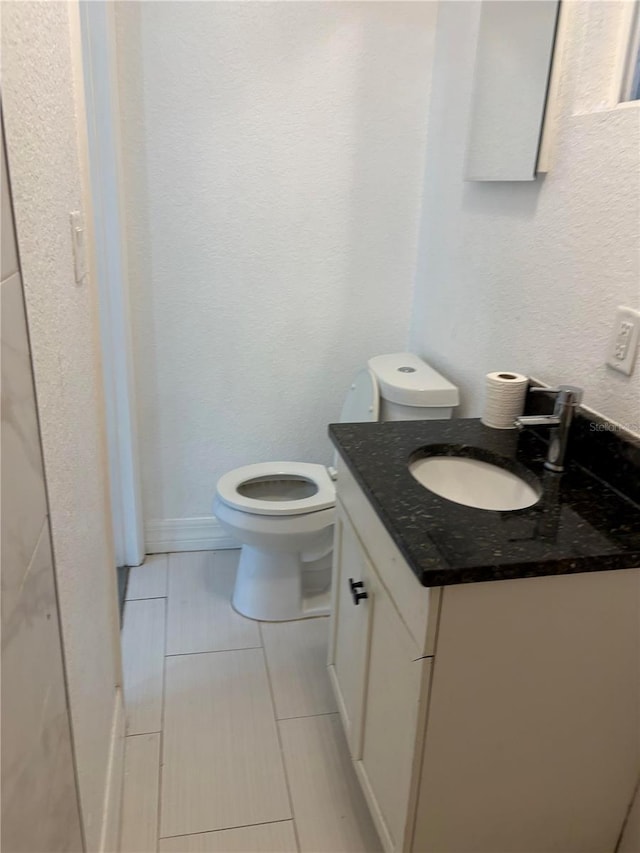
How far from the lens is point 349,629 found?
1.55 meters

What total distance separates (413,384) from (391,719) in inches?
39.4

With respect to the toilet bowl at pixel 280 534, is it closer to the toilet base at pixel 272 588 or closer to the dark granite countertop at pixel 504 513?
the toilet base at pixel 272 588

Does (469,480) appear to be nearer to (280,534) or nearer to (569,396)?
(569,396)

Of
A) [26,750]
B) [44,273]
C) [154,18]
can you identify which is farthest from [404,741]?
[154,18]

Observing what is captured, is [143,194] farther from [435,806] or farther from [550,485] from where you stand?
[435,806]

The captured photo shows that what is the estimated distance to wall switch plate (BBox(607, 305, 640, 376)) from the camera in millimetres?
1234

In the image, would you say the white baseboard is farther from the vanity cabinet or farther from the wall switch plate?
the wall switch plate

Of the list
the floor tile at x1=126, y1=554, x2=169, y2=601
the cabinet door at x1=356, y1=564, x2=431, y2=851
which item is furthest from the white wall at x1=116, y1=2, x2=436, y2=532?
the cabinet door at x1=356, y1=564, x2=431, y2=851

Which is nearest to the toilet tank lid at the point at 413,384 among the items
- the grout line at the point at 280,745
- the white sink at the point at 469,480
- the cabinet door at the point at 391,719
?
the white sink at the point at 469,480

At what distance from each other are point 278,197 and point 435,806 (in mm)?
1794

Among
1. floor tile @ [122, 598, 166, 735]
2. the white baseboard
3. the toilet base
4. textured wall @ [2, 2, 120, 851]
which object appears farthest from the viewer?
the white baseboard

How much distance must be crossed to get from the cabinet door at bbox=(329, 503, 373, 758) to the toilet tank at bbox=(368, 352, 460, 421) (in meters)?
0.50

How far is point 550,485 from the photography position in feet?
4.25

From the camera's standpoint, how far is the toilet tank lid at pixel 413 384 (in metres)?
1.93
